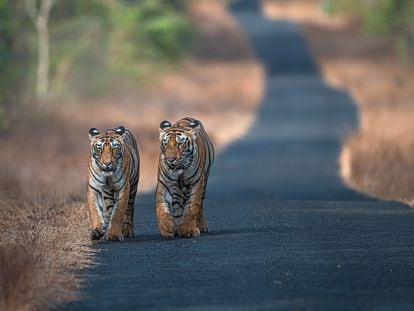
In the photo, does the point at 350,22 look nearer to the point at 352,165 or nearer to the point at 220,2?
the point at 220,2

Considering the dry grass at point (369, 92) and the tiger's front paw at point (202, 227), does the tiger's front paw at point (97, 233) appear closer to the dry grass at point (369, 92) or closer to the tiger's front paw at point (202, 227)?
the tiger's front paw at point (202, 227)

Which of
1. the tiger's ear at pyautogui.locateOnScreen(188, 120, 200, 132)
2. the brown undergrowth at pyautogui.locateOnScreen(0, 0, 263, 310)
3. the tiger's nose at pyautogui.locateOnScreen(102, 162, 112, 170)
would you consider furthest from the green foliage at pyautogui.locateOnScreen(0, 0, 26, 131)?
the tiger's nose at pyautogui.locateOnScreen(102, 162, 112, 170)

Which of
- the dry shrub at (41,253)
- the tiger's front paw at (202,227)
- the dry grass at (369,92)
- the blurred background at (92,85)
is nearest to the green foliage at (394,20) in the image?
the dry grass at (369,92)

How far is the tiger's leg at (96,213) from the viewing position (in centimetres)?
1331

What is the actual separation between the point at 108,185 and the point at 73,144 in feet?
56.9

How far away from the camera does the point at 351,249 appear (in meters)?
12.6

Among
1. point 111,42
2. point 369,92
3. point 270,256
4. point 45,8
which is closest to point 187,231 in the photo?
point 270,256

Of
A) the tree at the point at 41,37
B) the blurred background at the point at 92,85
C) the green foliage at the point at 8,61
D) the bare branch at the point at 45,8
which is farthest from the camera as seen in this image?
the bare branch at the point at 45,8

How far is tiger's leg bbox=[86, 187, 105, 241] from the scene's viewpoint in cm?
1331

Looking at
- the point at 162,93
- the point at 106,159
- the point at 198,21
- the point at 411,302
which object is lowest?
the point at 411,302

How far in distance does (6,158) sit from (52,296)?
57.2 feet

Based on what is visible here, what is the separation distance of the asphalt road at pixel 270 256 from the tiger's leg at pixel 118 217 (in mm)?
196

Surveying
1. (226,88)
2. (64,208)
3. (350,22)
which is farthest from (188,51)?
(64,208)

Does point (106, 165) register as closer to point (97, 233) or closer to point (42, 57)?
point (97, 233)
